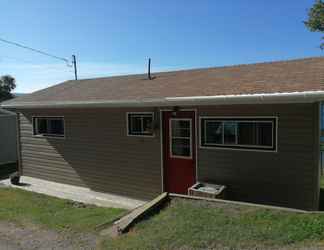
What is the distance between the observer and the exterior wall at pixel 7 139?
43.2ft

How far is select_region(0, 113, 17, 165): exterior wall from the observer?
43.2ft

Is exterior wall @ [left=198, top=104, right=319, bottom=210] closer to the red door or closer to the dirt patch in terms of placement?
the red door

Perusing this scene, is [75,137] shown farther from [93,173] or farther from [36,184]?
[36,184]

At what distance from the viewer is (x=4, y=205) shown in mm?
6988

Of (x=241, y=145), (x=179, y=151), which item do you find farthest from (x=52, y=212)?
(x=241, y=145)

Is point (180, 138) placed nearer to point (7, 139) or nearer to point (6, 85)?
point (7, 139)

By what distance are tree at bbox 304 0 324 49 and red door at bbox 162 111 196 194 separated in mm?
19473

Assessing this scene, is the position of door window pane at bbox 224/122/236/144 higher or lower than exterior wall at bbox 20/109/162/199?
higher

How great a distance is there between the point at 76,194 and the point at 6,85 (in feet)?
105

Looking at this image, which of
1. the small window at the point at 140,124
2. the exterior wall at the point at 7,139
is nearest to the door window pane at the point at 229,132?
the small window at the point at 140,124

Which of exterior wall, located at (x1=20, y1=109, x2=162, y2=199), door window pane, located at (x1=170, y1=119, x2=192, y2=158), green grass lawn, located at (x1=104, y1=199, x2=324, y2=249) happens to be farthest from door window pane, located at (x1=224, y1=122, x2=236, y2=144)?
exterior wall, located at (x1=20, y1=109, x2=162, y2=199)

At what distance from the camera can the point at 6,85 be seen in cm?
3447

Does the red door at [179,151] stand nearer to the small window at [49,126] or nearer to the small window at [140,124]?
the small window at [140,124]

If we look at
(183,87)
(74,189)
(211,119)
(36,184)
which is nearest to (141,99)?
(183,87)
